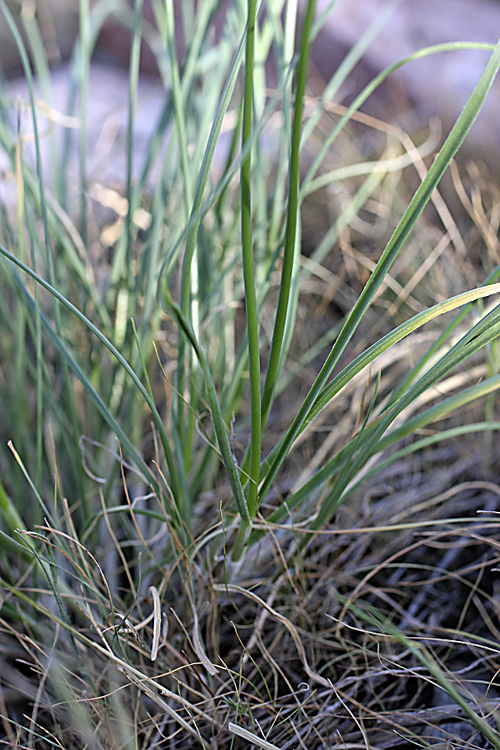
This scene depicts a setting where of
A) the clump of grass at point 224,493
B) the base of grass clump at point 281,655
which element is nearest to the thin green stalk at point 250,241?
the clump of grass at point 224,493

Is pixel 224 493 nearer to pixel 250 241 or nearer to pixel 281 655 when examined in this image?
pixel 281 655

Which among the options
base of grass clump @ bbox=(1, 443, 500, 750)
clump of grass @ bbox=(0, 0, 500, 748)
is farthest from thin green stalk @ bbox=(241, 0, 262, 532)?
base of grass clump @ bbox=(1, 443, 500, 750)

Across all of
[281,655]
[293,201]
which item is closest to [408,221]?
[293,201]

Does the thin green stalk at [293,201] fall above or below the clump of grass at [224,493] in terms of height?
above

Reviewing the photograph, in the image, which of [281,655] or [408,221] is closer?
[408,221]

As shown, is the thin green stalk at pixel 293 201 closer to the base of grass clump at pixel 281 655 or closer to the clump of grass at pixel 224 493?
the clump of grass at pixel 224 493

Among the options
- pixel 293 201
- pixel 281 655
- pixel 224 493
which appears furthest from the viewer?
pixel 224 493

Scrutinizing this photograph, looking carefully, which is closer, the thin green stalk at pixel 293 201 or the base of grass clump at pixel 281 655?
the thin green stalk at pixel 293 201

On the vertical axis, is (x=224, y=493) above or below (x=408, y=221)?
below
